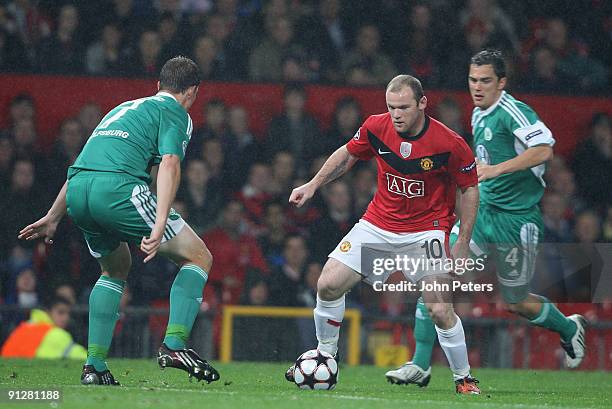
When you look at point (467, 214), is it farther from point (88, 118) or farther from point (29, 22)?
point (29, 22)

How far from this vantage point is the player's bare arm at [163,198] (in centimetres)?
645

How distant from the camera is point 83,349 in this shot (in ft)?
35.7

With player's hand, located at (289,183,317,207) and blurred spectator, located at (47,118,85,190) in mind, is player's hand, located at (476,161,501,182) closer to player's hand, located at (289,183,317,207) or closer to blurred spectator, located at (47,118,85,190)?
player's hand, located at (289,183,317,207)

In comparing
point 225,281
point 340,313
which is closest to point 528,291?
point 340,313

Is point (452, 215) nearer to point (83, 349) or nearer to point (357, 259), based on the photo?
point (357, 259)

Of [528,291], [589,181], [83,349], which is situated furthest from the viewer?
[589,181]

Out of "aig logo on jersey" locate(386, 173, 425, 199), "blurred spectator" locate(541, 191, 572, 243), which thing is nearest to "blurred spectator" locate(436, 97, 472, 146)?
"blurred spectator" locate(541, 191, 572, 243)

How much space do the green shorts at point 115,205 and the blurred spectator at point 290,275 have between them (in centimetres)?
460

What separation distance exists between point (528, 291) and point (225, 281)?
3832mm

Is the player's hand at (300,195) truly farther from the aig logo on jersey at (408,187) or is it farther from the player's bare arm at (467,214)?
the player's bare arm at (467,214)

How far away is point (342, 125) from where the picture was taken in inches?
492

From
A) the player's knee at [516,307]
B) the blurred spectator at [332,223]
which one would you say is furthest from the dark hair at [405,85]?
the blurred spectator at [332,223]

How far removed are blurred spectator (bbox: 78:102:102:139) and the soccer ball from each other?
18.0 feet

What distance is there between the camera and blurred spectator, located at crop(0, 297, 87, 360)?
10680 mm
